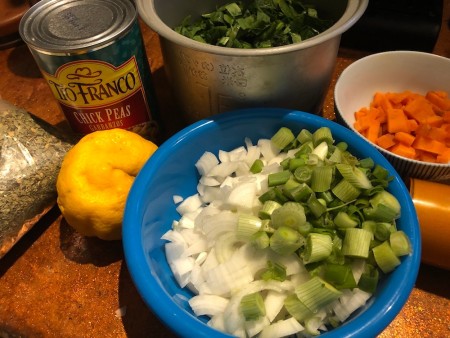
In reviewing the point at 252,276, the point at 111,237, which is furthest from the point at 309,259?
the point at 111,237

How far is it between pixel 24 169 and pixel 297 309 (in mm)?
615

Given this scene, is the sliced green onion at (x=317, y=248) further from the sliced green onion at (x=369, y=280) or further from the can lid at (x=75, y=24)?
the can lid at (x=75, y=24)

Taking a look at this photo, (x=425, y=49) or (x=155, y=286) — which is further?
(x=425, y=49)

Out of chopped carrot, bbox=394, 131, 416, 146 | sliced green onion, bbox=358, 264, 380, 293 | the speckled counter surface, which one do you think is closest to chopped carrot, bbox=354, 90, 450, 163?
chopped carrot, bbox=394, 131, 416, 146

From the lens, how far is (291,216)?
2.14 feet

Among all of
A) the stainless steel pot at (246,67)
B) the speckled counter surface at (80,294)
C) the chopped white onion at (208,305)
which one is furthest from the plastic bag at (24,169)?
the chopped white onion at (208,305)

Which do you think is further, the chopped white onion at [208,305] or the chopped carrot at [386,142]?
the chopped carrot at [386,142]

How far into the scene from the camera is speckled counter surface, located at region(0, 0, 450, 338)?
791 mm

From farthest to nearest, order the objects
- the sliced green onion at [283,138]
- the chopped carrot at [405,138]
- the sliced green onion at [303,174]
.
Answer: the chopped carrot at [405,138], the sliced green onion at [283,138], the sliced green onion at [303,174]

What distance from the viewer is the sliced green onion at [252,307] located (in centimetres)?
63

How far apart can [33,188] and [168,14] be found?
47 centimetres

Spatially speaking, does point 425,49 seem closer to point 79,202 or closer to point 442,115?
point 442,115

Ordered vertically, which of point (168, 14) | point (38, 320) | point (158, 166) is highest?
point (168, 14)

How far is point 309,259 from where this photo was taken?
63 cm
